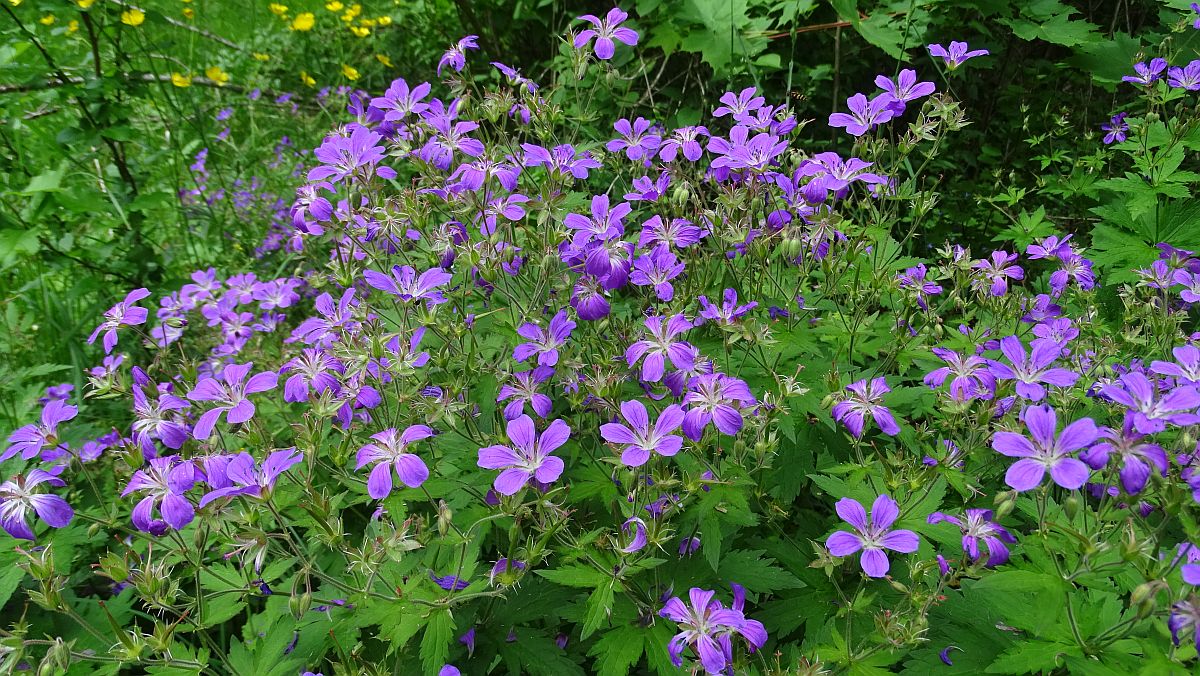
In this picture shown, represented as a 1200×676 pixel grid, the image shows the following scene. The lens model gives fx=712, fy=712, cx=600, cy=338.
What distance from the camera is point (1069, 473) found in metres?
1.48

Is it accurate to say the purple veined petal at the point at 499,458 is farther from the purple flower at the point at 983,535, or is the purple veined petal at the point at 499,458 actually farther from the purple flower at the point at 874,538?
the purple flower at the point at 983,535

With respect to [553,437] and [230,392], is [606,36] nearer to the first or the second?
[553,437]

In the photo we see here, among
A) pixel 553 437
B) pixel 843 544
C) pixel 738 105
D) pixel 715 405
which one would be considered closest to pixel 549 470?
pixel 553 437

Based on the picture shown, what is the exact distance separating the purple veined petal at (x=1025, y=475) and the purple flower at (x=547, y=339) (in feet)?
4.11

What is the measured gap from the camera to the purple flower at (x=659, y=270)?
2359 mm

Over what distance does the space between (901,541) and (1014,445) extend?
0.39 m

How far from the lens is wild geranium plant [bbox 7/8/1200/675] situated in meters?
1.82

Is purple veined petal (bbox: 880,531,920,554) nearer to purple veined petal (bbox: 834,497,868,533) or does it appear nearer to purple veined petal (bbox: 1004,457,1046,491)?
purple veined petal (bbox: 834,497,868,533)

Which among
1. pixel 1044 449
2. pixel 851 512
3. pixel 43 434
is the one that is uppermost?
pixel 1044 449

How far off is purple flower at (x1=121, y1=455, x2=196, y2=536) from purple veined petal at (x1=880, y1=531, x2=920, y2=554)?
180 centimetres

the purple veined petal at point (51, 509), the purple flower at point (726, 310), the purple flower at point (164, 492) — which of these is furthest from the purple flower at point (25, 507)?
the purple flower at point (726, 310)

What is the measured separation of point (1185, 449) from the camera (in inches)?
63.9

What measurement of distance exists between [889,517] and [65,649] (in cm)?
212

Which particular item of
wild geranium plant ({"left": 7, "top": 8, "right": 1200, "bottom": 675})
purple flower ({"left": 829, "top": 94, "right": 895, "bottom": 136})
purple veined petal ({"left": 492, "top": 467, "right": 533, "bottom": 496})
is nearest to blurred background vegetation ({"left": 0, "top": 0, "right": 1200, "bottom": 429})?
wild geranium plant ({"left": 7, "top": 8, "right": 1200, "bottom": 675})
